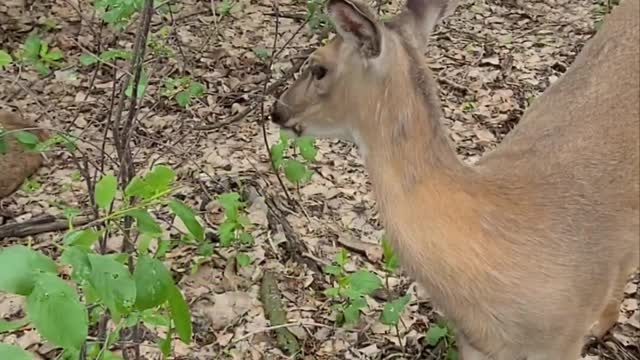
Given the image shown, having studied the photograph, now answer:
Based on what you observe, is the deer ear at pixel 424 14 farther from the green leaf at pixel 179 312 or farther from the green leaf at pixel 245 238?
the green leaf at pixel 245 238

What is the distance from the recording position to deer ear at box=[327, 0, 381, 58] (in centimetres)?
300

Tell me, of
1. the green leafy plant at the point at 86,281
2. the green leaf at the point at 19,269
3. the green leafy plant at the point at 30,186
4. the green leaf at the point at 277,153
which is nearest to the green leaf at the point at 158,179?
the green leafy plant at the point at 86,281

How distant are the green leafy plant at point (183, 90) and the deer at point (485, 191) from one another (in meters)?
1.58

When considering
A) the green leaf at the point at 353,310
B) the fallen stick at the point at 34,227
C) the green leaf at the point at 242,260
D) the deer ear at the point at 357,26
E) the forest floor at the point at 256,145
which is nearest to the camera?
the deer ear at the point at 357,26

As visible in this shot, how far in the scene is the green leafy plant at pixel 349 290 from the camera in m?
3.72

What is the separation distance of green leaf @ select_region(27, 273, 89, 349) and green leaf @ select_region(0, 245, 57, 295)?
0.6 inches

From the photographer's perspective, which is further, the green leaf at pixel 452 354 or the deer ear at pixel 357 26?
the green leaf at pixel 452 354

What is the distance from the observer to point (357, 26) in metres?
3.08

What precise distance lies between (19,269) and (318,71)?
1840mm

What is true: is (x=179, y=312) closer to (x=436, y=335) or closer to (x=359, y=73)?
(x=359, y=73)

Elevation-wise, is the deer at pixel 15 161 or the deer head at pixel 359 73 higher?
the deer head at pixel 359 73

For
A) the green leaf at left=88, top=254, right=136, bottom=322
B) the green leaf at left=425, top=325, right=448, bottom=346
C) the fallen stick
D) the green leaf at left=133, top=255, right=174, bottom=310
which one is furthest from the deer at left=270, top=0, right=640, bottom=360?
the fallen stick

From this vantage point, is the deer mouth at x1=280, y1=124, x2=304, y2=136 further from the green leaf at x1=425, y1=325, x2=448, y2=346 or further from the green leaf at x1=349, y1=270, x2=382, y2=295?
the green leaf at x1=425, y1=325, x2=448, y2=346

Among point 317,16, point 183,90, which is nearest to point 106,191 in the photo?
point 317,16
